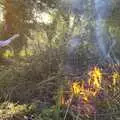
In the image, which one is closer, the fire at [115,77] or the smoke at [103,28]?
the fire at [115,77]

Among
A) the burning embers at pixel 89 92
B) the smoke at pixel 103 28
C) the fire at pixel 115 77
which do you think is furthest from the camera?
the smoke at pixel 103 28

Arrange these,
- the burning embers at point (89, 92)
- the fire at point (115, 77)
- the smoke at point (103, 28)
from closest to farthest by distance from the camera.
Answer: the burning embers at point (89, 92) → the fire at point (115, 77) → the smoke at point (103, 28)

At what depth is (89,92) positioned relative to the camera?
11.8 feet

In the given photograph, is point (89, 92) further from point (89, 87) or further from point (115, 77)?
point (115, 77)

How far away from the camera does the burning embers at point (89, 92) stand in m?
3.49

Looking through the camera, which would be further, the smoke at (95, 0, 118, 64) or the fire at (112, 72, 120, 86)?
the smoke at (95, 0, 118, 64)

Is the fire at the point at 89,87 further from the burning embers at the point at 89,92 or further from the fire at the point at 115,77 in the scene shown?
the fire at the point at 115,77

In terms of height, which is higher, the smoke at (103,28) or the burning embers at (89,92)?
the smoke at (103,28)

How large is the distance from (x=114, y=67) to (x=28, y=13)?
55.4 inches

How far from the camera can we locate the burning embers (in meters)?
3.49

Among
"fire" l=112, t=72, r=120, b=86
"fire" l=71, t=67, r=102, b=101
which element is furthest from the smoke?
"fire" l=71, t=67, r=102, b=101

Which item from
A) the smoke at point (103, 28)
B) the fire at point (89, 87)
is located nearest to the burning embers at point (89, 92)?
the fire at point (89, 87)

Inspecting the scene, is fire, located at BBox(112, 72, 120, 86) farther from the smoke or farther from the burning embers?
the smoke

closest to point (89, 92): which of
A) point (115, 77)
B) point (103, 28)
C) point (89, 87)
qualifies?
point (89, 87)
